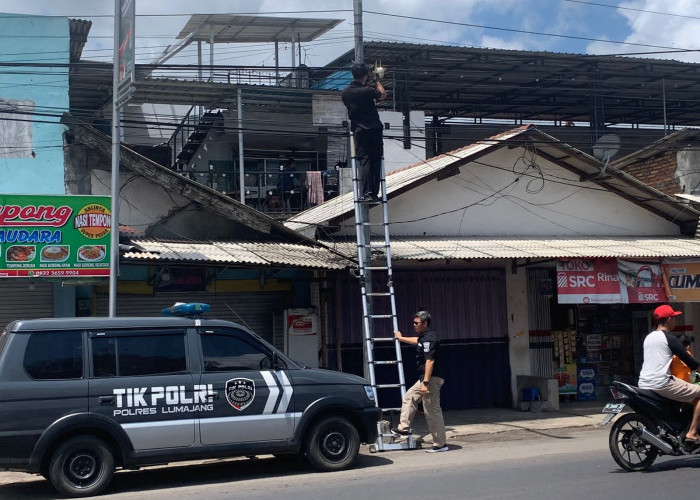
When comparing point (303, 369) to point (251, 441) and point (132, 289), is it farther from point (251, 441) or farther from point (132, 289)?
point (132, 289)

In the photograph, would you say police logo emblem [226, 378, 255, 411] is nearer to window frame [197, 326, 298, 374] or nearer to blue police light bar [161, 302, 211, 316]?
window frame [197, 326, 298, 374]

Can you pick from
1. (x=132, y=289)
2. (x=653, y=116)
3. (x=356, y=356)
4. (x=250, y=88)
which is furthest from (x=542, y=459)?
(x=653, y=116)

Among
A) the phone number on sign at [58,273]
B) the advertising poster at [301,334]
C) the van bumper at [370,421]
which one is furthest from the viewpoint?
the advertising poster at [301,334]

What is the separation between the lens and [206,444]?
9273 millimetres

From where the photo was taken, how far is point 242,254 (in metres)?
13.1

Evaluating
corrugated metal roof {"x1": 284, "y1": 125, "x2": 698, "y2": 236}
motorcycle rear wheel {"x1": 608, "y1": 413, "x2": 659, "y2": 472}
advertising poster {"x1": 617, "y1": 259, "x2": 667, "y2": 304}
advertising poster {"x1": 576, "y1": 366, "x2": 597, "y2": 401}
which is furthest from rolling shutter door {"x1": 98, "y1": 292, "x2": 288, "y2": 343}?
motorcycle rear wheel {"x1": 608, "y1": 413, "x2": 659, "y2": 472}

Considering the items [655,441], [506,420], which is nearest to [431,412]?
[655,441]

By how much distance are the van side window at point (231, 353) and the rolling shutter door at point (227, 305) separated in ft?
14.5

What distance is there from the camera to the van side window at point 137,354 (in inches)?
359

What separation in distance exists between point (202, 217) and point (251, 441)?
6.09 meters

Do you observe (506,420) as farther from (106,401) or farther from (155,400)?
(106,401)

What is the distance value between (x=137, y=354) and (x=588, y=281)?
8.69 meters

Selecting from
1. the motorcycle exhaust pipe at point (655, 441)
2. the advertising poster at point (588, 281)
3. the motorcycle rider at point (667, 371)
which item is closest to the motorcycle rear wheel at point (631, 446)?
the motorcycle exhaust pipe at point (655, 441)

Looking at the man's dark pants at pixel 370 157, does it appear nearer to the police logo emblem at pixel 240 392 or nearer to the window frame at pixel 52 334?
the police logo emblem at pixel 240 392
